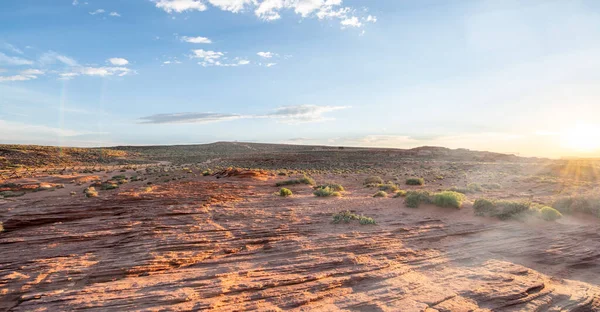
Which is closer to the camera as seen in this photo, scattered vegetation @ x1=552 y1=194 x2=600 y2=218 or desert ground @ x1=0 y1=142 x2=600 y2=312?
desert ground @ x1=0 y1=142 x2=600 y2=312

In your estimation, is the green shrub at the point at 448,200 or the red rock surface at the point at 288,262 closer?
the red rock surface at the point at 288,262

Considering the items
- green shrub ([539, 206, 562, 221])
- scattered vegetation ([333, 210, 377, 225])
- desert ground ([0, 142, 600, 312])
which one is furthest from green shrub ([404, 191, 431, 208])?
green shrub ([539, 206, 562, 221])

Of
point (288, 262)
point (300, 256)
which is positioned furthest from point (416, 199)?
point (288, 262)

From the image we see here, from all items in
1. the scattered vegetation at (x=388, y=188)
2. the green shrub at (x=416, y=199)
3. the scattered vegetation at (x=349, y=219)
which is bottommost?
the scattered vegetation at (x=349, y=219)

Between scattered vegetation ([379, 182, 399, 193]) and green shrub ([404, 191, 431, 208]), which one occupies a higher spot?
green shrub ([404, 191, 431, 208])

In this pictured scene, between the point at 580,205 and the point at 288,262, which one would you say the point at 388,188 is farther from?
the point at 288,262

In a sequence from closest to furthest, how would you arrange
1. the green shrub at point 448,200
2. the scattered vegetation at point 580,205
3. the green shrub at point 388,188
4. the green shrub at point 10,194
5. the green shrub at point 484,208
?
the scattered vegetation at point 580,205 < the green shrub at point 484,208 < the green shrub at point 448,200 < the green shrub at point 10,194 < the green shrub at point 388,188

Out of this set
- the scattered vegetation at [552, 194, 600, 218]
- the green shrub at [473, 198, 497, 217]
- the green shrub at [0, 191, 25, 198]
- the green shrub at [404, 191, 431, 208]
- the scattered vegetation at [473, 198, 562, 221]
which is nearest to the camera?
the scattered vegetation at [473, 198, 562, 221]

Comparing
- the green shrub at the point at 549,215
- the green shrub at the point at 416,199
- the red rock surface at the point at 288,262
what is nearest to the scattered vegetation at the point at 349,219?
the red rock surface at the point at 288,262

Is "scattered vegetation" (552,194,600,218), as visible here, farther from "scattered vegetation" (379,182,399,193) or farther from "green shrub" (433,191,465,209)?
"scattered vegetation" (379,182,399,193)

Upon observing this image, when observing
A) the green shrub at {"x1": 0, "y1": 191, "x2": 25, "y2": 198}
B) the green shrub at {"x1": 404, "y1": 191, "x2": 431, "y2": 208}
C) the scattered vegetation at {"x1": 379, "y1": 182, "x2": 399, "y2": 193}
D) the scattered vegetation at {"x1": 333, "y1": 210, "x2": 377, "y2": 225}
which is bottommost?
the green shrub at {"x1": 0, "y1": 191, "x2": 25, "y2": 198}

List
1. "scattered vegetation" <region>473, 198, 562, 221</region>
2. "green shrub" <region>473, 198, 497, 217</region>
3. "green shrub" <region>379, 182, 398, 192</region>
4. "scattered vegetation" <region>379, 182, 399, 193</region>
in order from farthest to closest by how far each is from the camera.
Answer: "green shrub" <region>379, 182, 398, 192</region>
"scattered vegetation" <region>379, 182, 399, 193</region>
"green shrub" <region>473, 198, 497, 217</region>
"scattered vegetation" <region>473, 198, 562, 221</region>

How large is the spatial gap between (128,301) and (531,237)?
11178 millimetres

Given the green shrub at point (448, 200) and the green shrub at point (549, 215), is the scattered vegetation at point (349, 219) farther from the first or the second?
the green shrub at point (549, 215)
